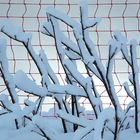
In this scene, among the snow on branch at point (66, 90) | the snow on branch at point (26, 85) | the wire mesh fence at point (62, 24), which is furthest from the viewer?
the wire mesh fence at point (62, 24)

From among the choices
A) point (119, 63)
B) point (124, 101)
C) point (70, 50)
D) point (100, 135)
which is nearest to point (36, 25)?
point (119, 63)

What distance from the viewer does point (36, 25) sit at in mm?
4281

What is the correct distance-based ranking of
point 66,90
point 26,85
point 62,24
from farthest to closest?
1. point 62,24
2. point 26,85
3. point 66,90

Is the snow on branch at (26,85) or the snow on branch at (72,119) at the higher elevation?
the snow on branch at (26,85)

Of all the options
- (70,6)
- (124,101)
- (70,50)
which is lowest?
(124,101)

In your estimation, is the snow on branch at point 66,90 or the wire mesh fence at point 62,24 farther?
the wire mesh fence at point 62,24

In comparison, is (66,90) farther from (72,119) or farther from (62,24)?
(62,24)

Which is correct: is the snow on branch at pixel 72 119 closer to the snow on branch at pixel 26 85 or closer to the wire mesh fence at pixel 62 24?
the snow on branch at pixel 26 85

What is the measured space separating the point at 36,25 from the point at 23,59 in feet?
1.56

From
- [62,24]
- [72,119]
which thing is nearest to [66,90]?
[72,119]

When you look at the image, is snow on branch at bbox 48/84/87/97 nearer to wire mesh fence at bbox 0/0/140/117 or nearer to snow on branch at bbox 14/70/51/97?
snow on branch at bbox 14/70/51/97

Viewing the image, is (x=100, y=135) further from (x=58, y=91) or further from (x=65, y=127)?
(x=65, y=127)

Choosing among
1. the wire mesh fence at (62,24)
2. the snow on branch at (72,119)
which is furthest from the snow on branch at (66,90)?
the wire mesh fence at (62,24)

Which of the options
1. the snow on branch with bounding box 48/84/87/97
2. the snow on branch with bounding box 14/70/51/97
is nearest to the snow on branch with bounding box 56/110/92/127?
the snow on branch with bounding box 48/84/87/97
